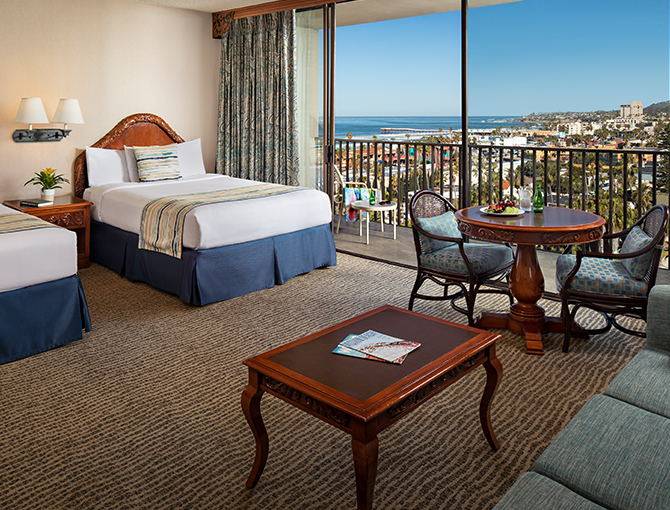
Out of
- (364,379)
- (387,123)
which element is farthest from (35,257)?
(387,123)

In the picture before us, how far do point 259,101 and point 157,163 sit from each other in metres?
1.33

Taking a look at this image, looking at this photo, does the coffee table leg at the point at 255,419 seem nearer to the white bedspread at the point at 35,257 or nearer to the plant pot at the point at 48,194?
the white bedspread at the point at 35,257

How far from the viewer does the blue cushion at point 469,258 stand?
11.3ft

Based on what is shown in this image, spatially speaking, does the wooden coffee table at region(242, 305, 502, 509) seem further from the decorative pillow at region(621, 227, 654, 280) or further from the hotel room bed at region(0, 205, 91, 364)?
the hotel room bed at region(0, 205, 91, 364)

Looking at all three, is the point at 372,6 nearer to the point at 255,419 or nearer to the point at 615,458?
the point at 255,419

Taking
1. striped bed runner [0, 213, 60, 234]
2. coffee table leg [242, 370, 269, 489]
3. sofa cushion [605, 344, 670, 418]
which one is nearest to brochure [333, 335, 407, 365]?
coffee table leg [242, 370, 269, 489]

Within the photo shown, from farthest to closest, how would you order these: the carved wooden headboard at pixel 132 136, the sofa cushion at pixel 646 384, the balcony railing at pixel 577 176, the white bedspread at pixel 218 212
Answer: the carved wooden headboard at pixel 132 136, the balcony railing at pixel 577 176, the white bedspread at pixel 218 212, the sofa cushion at pixel 646 384

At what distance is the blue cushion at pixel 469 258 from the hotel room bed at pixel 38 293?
7.34 feet

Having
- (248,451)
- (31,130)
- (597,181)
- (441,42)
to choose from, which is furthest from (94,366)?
(441,42)

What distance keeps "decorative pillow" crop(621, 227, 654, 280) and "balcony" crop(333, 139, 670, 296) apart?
3.31 ft

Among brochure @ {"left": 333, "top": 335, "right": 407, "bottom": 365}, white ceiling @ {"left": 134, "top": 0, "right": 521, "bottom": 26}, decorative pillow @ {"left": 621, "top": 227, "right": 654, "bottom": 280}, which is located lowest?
brochure @ {"left": 333, "top": 335, "right": 407, "bottom": 365}

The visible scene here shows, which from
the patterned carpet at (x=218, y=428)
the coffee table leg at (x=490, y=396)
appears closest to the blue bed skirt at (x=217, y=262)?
the patterned carpet at (x=218, y=428)

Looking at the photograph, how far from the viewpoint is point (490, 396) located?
222 cm

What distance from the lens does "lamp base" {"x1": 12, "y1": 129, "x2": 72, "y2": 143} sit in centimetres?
498
